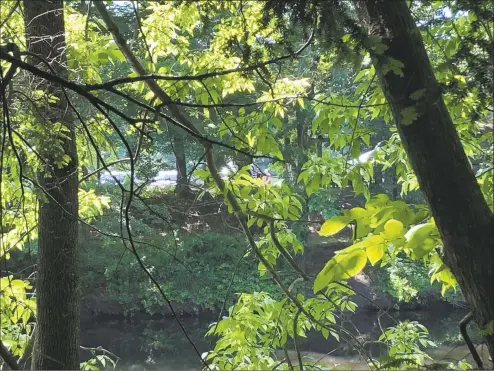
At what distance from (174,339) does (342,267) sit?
9.48m

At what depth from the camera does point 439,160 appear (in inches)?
38.8

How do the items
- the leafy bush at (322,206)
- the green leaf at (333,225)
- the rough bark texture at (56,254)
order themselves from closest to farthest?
the green leaf at (333,225), the rough bark texture at (56,254), the leafy bush at (322,206)

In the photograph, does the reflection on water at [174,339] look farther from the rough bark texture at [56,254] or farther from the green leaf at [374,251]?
A: the green leaf at [374,251]

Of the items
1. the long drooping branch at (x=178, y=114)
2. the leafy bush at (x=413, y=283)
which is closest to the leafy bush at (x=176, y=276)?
the leafy bush at (x=413, y=283)

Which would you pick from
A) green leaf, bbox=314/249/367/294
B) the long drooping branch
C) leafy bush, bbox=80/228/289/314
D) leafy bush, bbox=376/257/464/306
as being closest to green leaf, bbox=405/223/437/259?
green leaf, bbox=314/249/367/294

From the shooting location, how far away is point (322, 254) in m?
11.6

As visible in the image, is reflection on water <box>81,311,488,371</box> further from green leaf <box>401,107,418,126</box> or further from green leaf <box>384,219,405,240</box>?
green leaf <box>401,107,418,126</box>

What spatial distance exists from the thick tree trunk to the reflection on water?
758 centimetres

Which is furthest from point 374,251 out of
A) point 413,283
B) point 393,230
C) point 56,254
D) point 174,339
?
point 174,339

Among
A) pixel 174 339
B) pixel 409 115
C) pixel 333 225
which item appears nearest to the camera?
pixel 409 115

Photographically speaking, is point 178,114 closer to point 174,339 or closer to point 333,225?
point 333,225

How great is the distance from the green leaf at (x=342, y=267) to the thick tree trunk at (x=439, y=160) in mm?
176

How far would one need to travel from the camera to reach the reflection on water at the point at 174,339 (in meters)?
8.48

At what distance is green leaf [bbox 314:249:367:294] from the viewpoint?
1.02m
